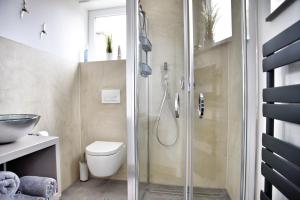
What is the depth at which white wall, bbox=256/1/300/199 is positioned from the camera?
89cm

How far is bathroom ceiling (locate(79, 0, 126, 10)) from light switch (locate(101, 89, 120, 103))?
3.79ft

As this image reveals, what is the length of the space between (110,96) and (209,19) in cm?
144

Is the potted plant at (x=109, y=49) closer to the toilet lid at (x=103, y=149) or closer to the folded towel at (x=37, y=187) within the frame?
the toilet lid at (x=103, y=149)

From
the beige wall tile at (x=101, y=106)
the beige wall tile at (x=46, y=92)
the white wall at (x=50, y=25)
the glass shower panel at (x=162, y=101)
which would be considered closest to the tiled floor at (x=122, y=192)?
the glass shower panel at (x=162, y=101)

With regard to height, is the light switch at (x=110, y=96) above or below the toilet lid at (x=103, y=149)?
A: above

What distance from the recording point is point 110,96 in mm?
2232

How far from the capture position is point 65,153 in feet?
6.57

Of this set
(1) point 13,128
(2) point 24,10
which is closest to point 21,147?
(1) point 13,128

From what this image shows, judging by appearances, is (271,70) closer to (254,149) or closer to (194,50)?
(254,149)

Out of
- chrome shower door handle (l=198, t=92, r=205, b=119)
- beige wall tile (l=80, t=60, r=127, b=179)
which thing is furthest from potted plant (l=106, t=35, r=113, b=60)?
chrome shower door handle (l=198, t=92, r=205, b=119)

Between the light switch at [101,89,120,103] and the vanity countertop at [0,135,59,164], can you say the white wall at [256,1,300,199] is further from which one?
the light switch at [101,89,120,103]

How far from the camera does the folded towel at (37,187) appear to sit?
0.92m

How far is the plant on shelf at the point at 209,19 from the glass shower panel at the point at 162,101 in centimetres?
26

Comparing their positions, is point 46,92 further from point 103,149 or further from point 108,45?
point 108,45
